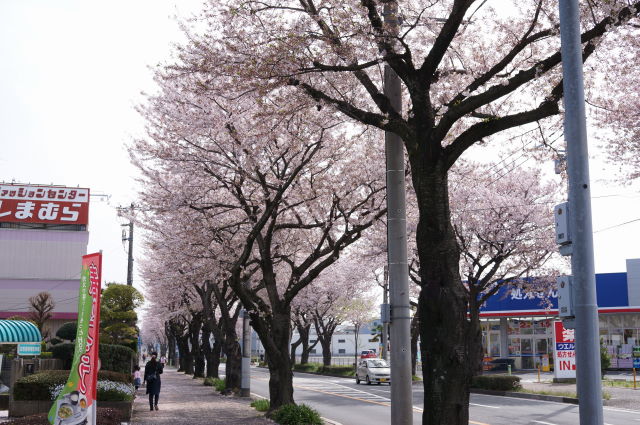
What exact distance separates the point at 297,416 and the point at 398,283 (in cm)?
750

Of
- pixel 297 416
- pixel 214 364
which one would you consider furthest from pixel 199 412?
pixel 214 364

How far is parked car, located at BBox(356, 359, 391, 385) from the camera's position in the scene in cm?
3706

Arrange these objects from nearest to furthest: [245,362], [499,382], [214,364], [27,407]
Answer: [27,407] < [245,362] < [499,382] < [214,364]

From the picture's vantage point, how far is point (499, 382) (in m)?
28.6

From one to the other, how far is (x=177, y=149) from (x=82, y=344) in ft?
29.0

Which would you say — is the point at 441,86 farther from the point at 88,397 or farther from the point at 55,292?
the point at 55,292

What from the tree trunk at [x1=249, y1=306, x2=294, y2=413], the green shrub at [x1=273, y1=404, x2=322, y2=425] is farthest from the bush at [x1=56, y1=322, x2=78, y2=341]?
the green shrub at [x1=273, y1=404, x2=322, y2=425]

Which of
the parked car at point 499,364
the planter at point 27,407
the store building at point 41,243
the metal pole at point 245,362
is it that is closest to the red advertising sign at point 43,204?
the store building at point 41,243

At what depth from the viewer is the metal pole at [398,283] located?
31.6ft

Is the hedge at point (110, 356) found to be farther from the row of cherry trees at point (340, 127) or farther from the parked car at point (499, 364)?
the parked car at point (499, 364)

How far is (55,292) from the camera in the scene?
60594mm

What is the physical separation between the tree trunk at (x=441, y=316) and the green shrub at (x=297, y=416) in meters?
8.42

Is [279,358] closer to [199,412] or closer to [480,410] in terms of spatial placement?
[199,412]

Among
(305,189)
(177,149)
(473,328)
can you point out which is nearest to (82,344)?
(177,149)
